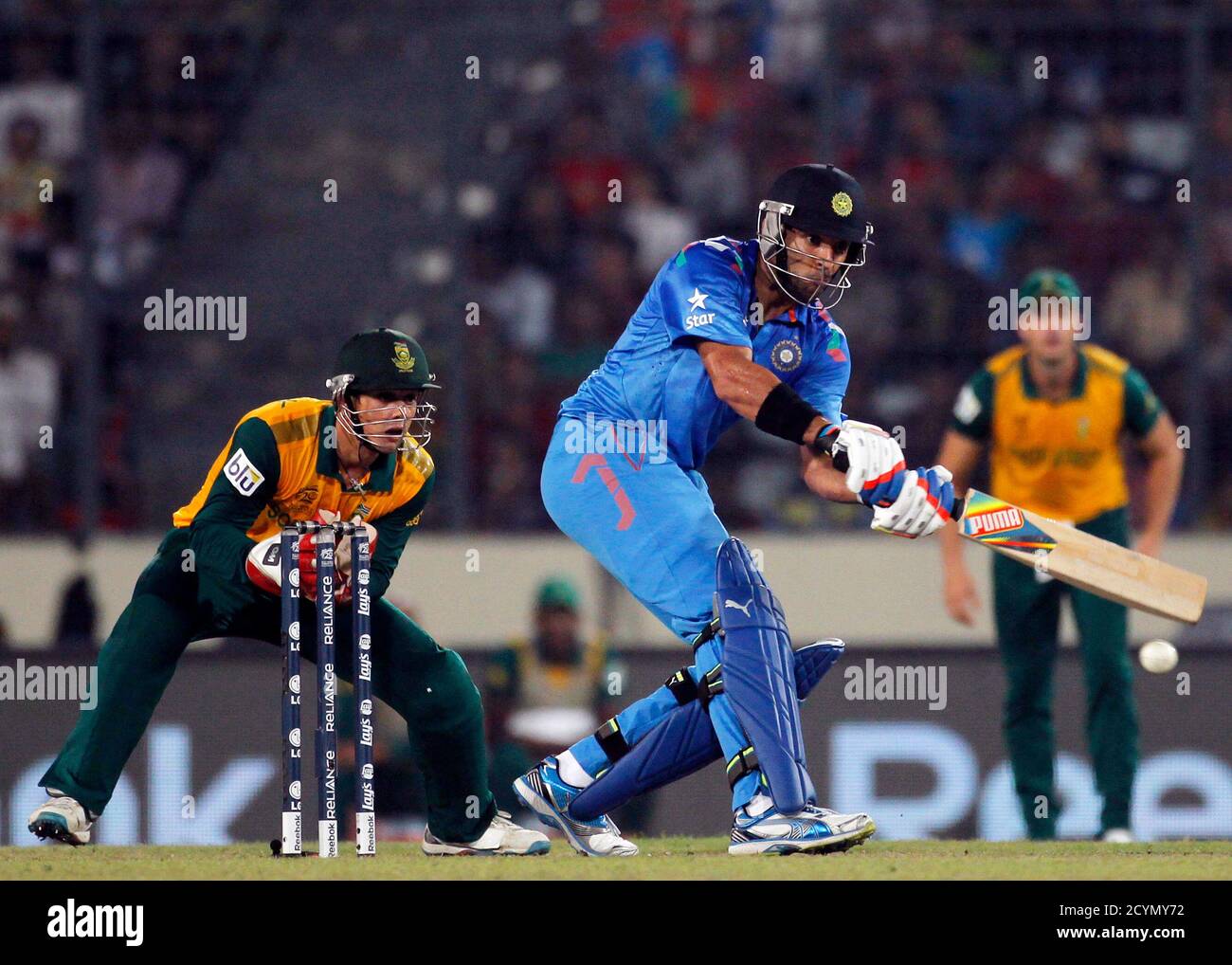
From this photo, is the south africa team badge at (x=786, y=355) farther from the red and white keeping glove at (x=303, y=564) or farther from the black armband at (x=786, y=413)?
the red and white keeping glove at (x=303, y=564)

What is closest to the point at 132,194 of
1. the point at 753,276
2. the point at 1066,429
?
the point at 1066,429

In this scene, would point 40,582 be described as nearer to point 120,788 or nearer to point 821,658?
point 120,788

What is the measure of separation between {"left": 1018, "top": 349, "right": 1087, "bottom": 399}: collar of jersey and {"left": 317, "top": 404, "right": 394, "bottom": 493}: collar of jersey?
10.3 feet

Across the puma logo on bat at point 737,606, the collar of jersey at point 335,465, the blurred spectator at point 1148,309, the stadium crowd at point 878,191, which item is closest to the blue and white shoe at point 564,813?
the puma logo on bat at point 737,606

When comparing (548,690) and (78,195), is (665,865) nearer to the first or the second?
(548,690)

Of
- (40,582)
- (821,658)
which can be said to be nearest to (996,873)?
(821,658)

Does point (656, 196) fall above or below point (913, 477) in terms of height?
above

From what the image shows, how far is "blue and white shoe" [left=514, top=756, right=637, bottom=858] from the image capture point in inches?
233

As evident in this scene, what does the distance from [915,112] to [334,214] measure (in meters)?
3.20

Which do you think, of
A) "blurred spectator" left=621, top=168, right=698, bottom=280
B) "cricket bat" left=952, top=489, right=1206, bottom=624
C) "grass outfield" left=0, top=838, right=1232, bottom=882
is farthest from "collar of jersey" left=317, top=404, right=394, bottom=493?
"blurred spectator" left=621, top=168, right=698, bottom=280

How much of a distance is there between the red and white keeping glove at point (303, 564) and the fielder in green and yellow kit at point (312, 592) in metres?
0.01

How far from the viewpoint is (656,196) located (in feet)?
37.3

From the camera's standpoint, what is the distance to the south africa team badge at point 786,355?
19.5ft

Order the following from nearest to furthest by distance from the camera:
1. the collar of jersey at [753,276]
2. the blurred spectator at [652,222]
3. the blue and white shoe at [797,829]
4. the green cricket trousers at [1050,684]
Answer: the blue and white shoe at [797,829], the collar of jersey at [753,276], the green cricket trousers at [1050,684], the blurred spectator at [652,222]
